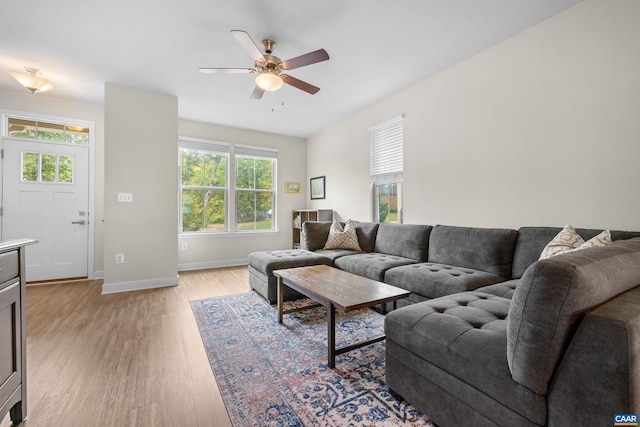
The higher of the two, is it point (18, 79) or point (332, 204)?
point (18, 79)

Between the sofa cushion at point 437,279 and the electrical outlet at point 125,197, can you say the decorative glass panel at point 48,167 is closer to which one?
the electrical outlet at point 125,197

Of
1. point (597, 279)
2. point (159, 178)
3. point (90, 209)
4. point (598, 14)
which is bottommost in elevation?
point (597, 279)

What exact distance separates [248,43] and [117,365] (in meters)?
2.49

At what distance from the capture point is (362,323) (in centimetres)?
246

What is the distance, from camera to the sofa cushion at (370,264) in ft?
9.16

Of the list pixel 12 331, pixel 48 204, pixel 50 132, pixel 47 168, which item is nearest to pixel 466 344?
pixel 12 331

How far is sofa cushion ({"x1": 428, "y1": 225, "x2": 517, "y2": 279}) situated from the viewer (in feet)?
7.97

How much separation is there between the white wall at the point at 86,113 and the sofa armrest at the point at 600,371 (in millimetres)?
5323

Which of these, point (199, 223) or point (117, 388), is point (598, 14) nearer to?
point (117, 388)

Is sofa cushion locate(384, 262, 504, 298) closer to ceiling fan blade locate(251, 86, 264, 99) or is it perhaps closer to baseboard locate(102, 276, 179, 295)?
ceiling fan blade locate(251, 86, 264, 99)

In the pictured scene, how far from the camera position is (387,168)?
13.0 ft

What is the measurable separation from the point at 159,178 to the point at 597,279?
4.33m

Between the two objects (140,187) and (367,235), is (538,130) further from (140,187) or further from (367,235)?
(140,187)

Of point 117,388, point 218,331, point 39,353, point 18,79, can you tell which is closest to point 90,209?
point 18,79
